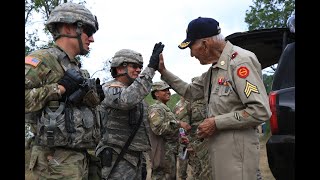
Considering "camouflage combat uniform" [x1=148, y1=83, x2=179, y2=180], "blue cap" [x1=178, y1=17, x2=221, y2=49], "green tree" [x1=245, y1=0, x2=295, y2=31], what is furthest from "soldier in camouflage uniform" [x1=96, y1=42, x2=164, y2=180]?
"green tree" [x1=245, y1=0, x2=295, y2=31]

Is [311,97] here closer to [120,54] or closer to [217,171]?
[217,171]

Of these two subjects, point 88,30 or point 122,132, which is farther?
point 122,132

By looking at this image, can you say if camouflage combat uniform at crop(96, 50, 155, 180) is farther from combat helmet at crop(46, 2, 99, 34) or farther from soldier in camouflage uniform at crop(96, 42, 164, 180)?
combat helmet at crop(46, 2, 99, 34)

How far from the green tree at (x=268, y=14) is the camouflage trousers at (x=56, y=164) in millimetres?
24412

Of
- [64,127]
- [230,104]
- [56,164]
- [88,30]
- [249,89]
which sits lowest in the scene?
[56,164]

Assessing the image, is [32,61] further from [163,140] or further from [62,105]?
[163,140]

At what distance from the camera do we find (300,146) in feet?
9.65

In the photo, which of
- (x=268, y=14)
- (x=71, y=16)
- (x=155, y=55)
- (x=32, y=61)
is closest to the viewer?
(x=32, y=61)

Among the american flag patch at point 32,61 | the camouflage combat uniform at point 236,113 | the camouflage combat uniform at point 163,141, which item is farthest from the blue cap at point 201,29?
the camouflage combat uniform at point 163,141

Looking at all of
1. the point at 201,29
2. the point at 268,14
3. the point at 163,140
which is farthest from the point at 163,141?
the point at 268,14

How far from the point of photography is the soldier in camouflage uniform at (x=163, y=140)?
718 cm

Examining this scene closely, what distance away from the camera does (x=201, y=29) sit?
4051 mm

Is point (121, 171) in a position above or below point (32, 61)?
below

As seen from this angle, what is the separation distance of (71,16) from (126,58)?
1286mm
